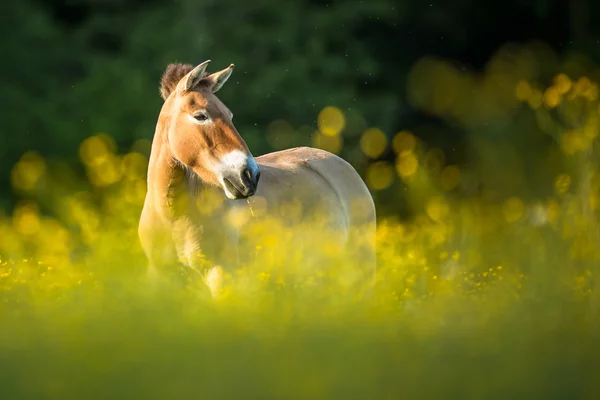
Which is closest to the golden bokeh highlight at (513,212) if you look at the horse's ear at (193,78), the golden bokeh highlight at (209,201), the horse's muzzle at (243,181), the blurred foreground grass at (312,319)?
the blurred foreground grass at (312,319)

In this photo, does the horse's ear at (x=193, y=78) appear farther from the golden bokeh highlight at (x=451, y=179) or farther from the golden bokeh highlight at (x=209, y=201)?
the golden bokeh highlight at (x=451, y=179)

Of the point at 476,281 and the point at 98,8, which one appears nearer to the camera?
the point at 476,281

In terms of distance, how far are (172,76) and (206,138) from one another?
0.70 meters

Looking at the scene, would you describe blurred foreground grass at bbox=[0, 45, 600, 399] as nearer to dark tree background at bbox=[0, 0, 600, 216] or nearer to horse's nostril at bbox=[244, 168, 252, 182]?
horse's nostril at bbox=[244, 168, 252, 182]

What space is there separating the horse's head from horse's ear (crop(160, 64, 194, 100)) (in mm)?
153

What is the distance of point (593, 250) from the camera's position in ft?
13.7

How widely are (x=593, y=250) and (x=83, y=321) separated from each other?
248cm

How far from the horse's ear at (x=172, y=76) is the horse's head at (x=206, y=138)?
153 millimetres

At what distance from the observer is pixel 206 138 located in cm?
500

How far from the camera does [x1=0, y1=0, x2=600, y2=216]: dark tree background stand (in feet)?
43.7

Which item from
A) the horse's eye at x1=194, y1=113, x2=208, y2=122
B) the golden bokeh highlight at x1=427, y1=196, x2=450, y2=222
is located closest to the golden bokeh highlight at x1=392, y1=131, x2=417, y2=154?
the golden bokeh highlight at x1=427, y1=196, x2=450, y2=222

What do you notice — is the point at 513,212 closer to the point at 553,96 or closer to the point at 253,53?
the point at 553,96

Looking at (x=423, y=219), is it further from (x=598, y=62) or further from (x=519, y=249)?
(x=598, y=62)

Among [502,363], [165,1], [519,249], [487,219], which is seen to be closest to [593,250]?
[519,249]
